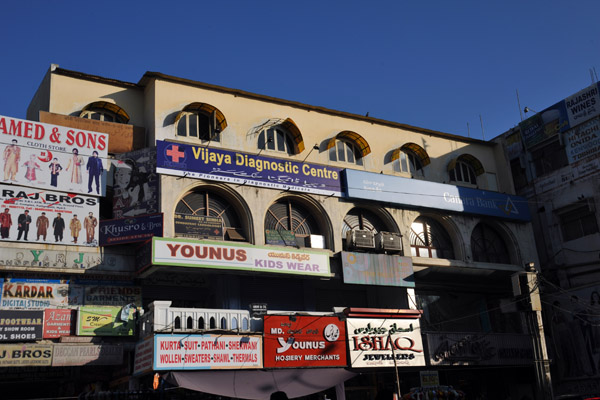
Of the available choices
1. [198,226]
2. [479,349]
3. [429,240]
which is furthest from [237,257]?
[479,349]

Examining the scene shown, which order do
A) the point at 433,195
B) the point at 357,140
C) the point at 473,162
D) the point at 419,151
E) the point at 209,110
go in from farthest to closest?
the point at 473,162 < the point at 419,151 < the point at 433,195 < the point at 357,140 < the point at 209,110

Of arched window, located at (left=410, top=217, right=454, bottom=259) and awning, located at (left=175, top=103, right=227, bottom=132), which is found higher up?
awning, located at (left=175, top=103, right=227, bottom=132)

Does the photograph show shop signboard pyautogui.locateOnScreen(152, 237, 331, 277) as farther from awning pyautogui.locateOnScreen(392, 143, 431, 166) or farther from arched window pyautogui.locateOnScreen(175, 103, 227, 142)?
awning pyautogui.locateOnScreen(392, 143, 431, 166)

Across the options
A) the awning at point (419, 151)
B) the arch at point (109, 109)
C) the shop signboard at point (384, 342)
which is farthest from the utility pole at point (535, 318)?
the arch at point (109, 109)

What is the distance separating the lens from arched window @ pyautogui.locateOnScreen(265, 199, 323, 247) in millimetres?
25359

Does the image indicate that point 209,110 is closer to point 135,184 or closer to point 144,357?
point 135,184

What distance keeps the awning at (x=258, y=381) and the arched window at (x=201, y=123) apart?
9.43 metres

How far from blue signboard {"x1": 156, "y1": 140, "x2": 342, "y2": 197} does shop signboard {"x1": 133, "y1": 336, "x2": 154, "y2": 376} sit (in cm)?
613

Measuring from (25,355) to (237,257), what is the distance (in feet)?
24.6

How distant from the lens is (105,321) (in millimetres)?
21188

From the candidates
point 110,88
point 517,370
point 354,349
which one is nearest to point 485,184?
point 517,370

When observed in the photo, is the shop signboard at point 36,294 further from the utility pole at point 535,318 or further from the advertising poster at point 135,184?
the utility pole at point 535,318

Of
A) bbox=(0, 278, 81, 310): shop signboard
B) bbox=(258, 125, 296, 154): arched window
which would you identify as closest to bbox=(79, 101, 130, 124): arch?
bbox=(258, 125, 296, 154): arched window

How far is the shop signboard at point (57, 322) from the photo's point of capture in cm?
2038
